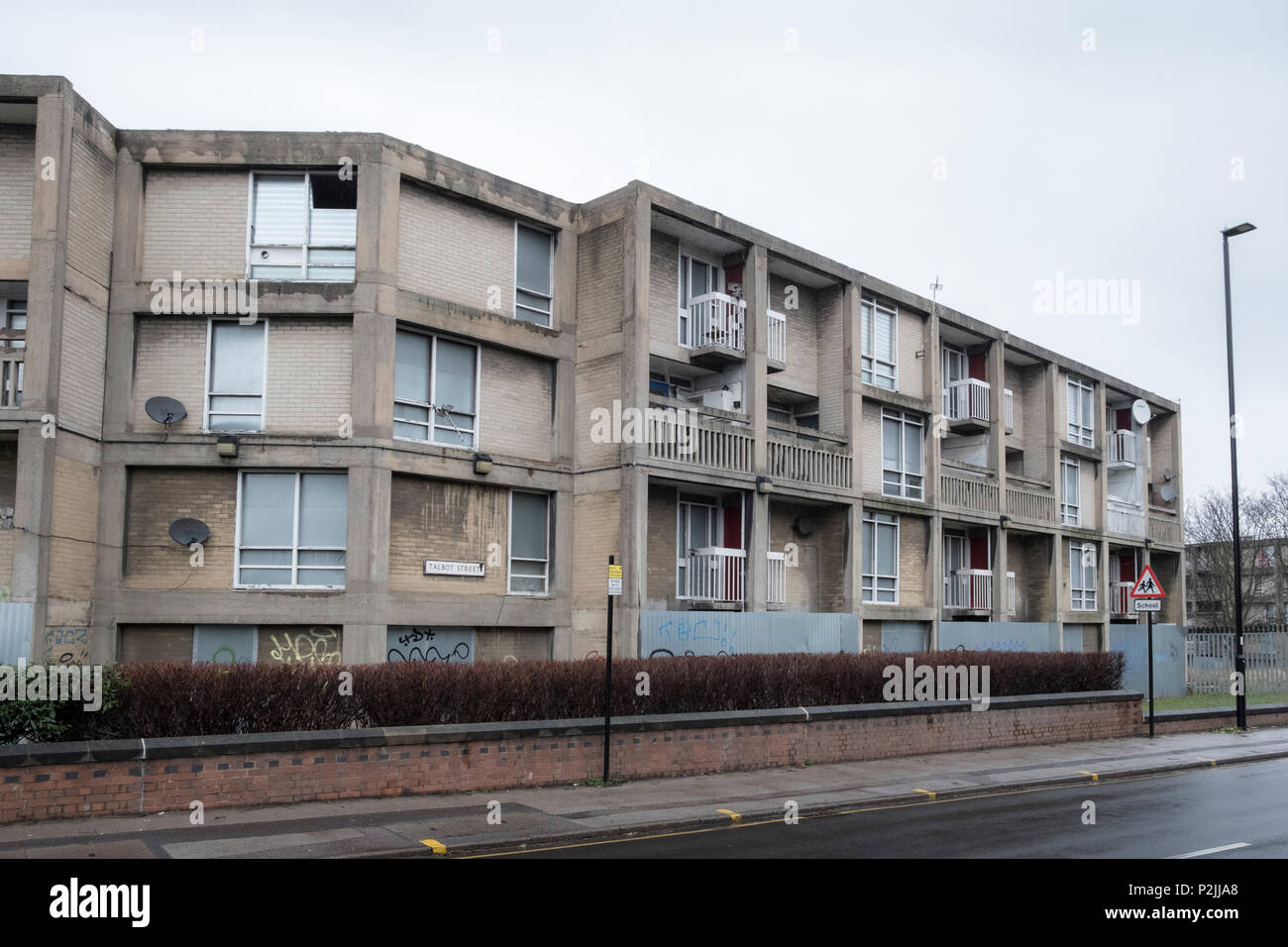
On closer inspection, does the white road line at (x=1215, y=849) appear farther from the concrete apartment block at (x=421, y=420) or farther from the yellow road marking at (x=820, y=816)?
the concrete apartment block at (x=421, y=420)

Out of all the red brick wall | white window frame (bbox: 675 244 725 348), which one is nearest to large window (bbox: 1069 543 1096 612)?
the red brick wall

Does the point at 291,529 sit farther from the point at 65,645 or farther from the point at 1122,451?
the point at 1122,451

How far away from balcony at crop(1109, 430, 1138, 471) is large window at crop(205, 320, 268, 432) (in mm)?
30282

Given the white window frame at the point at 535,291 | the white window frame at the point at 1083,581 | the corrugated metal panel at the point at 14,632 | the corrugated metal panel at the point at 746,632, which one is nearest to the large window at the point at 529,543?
the corrugated metal panel at the point at 746,632

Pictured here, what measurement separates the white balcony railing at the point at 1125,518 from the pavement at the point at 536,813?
1992 cm

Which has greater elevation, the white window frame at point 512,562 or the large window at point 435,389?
the large window at point 435,389

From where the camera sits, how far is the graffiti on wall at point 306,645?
1919 cm

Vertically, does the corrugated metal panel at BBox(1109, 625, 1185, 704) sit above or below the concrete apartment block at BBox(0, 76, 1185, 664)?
below

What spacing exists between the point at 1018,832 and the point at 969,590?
19.5m

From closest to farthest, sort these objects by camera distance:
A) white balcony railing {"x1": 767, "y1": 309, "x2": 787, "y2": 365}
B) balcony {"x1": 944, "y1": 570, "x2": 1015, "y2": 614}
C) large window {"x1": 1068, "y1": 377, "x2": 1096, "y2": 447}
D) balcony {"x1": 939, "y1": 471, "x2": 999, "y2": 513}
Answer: white balcony railing {"x1": 767, "y1": 309, "x2": 787, "y2": 365} < balcony {"x1": 939, "y1": 471, "x2": 999, "y2": 513} < balcony {"x1": 944, "y1": 570, "x2": 1015, "y2": 614} < large window {"x1": 1068, "y1": 377, "x2": 1096, "y2": 447}

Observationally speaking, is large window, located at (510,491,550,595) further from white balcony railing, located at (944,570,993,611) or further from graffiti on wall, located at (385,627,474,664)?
white balcony railing, located at (944,570,993,611)

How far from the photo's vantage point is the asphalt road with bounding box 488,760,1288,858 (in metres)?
11.0
